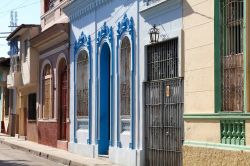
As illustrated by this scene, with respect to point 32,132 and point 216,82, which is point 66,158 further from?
point 32,132

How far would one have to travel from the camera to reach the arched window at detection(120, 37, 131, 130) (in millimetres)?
16217

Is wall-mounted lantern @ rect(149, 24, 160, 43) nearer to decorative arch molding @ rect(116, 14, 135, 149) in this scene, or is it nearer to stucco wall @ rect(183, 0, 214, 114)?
decorative arch molding @ rect(116, 14, 135, 149)

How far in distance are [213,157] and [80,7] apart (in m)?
11.0

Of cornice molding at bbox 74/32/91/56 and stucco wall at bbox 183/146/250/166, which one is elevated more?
cornice molding at bbox 74/32/91/56

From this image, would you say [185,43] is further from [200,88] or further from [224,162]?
[224,162]

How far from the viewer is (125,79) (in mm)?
16469

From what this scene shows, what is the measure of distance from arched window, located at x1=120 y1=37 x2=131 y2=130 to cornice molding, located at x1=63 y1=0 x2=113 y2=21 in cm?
225

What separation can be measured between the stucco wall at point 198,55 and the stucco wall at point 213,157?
0.84 m

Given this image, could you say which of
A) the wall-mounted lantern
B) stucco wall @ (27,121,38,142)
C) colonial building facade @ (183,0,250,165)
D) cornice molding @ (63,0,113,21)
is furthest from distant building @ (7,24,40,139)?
colonial building facade @ (183,0,250,165)

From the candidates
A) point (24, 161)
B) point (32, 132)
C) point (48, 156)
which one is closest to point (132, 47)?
point (24, 161)

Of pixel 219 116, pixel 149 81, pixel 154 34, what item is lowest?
pixel 219 116

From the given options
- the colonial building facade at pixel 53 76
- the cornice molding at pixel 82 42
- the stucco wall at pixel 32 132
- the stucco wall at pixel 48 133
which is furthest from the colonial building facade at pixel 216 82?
the stucco wall at pixel 32 132

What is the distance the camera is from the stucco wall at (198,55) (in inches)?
459

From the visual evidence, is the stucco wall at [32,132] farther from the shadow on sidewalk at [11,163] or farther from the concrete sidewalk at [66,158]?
the shadow on sidewalk at [11,163]
